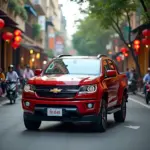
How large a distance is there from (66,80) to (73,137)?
4.30ft

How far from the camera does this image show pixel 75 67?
39.1 ft

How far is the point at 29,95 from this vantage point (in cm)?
1085

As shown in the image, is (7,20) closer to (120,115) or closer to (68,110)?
(120,115)

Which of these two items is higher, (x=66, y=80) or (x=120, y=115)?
(x=66, y=80)

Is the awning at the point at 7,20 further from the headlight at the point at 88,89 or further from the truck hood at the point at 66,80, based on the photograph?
the headlight at the point at 88,89

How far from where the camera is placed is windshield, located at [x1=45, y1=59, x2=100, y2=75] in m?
11.7

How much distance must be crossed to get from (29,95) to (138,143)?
108 inches

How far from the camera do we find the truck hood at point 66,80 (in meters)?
10.6

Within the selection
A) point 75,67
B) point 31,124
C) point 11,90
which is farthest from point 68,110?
point 11,90

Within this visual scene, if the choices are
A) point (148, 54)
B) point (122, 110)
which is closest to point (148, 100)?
point (122, 110)

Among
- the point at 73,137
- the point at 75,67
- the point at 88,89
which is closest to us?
the point at 73,137

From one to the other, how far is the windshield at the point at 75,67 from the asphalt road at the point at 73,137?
52.5 inches

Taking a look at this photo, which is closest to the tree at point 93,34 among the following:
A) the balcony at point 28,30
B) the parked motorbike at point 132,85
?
the balcony at point 28,30

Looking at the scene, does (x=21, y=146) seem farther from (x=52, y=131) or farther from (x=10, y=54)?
(x=10, y=54)
